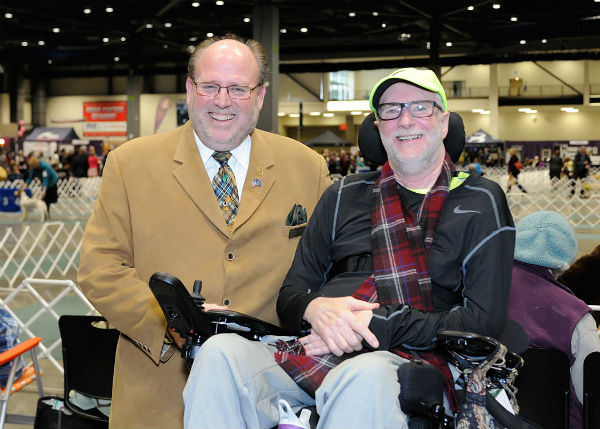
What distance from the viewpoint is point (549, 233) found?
2762 millimetres

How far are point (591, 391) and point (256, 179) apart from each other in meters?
1.34

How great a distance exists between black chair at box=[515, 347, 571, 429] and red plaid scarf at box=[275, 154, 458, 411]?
2.35 ft

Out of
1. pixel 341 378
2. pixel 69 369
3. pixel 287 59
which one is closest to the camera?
pixel 341 378

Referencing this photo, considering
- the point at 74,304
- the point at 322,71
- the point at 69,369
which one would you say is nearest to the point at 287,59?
the point at 322,71

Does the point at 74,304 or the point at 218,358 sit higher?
the point at 218,358

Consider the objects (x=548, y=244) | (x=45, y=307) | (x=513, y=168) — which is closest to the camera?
(x=548, y=244)

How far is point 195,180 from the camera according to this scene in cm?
255

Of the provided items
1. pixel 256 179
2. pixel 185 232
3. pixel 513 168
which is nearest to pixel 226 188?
pixel 256 179

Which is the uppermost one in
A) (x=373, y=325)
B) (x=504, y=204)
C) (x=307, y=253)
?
(x=504, y=204)

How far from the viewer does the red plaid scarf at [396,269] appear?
202cm

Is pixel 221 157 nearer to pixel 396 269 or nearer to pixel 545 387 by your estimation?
pixel 396 269

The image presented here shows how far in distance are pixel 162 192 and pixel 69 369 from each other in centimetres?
106

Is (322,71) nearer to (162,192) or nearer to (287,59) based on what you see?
(287,59)

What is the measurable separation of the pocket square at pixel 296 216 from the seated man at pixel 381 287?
22cm
